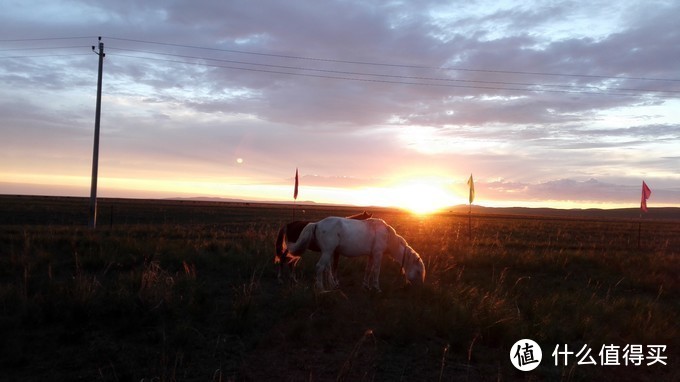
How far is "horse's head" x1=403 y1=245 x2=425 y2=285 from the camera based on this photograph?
10.2 metres

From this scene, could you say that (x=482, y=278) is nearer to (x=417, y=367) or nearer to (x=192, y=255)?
(x=417, y=367)

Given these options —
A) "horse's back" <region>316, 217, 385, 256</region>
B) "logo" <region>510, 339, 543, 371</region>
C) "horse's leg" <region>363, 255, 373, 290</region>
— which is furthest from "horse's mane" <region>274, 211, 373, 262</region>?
"logo" <region>510, 339, 543, 371</region>

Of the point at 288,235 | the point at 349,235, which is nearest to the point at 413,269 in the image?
the point at 349,235

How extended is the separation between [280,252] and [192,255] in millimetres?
3091

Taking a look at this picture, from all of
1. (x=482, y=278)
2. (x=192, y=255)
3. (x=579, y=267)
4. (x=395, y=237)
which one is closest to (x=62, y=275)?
(x=192, y=255)

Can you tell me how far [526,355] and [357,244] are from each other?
423cm

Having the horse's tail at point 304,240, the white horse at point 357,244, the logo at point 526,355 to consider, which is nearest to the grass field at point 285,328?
the logo at point 526,355

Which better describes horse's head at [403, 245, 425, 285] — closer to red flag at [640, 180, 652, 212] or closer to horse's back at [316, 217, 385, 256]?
horse's back at [316, 217, 385, 256]

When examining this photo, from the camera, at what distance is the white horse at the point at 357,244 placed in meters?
9.68

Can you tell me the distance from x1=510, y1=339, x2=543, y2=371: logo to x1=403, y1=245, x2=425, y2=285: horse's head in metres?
3.35

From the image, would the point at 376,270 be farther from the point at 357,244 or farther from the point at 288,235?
the point at 288,235

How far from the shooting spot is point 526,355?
21.8ft

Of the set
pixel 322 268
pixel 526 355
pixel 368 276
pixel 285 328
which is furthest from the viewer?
pixel 368 276

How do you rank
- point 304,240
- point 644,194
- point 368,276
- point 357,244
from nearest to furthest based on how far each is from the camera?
point 304,240, point 357,244, point 368,276, point 644,194
